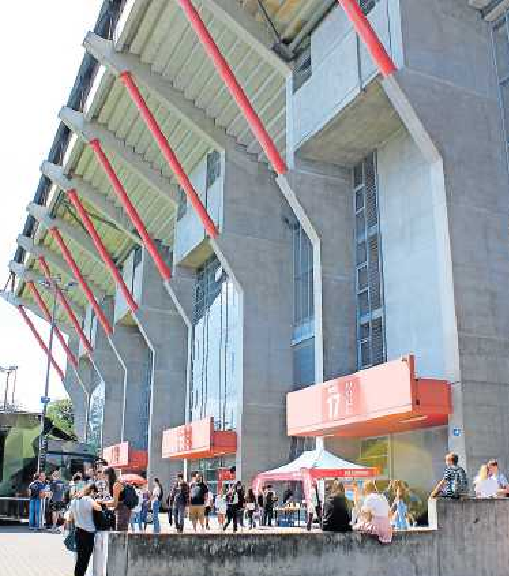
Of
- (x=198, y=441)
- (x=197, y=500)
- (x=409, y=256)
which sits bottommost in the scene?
(x=197, y=500)

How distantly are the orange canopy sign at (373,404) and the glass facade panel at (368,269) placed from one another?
8.52 feet

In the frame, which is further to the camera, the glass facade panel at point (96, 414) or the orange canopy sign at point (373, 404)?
the glass facade panel at point (96, 414)

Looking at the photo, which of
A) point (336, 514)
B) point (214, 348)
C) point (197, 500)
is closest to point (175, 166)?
point (214, 348)

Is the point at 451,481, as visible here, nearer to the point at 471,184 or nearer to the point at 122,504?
the point at 122,504

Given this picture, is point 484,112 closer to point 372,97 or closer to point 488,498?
point 372,97

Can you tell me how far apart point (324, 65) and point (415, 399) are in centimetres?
1102

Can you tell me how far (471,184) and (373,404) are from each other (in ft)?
19.6

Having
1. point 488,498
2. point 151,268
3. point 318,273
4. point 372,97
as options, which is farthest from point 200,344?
point 488,498

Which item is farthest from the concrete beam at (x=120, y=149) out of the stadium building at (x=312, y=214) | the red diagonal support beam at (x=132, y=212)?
the red diagonal support beam at (x=132, y=212)

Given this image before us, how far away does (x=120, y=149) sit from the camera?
35.0 meters

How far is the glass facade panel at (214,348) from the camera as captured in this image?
104 ft

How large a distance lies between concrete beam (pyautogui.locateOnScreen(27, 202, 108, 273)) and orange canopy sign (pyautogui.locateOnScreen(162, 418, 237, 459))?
14565 millimetres

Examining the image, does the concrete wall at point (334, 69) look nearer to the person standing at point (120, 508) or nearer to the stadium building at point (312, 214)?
the stadium building at point (312, 214)

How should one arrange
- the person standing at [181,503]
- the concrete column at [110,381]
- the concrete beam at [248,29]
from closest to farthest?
the person standing at [181,503] → the concrete beam at [248,29] → the concrete column at [110,381]
